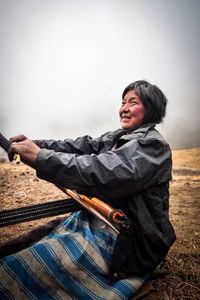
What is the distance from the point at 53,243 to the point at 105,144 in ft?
4.58

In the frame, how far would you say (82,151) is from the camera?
3230 mm

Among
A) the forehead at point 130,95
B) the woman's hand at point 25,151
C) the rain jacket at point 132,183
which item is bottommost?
the rain jacket at point 132,183

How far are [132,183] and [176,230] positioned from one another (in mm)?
3029

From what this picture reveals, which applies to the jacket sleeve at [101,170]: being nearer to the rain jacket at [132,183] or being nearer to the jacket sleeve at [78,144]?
the rain jacket at [132,183]

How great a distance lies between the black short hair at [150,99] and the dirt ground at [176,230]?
5.57ft

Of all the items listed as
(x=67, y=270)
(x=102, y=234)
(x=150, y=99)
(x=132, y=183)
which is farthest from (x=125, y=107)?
(x=67, y=270)

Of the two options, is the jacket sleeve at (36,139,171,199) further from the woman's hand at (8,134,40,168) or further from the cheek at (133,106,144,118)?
the cheek at (133,106,144,118)

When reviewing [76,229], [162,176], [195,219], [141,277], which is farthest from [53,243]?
[195,219]

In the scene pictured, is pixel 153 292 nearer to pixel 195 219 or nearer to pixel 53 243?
pixel 53 243

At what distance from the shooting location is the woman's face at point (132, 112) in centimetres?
257

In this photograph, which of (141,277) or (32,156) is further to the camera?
(141,277)

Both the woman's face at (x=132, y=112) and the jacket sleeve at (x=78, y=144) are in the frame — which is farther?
the jacket sleeve at (x=78, y=144)

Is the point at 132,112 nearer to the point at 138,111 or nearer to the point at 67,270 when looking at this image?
the point at 138,111

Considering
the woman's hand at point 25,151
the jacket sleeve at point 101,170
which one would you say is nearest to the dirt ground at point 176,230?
the jacket sleeve at point 101,170
